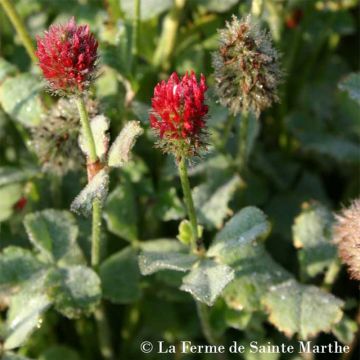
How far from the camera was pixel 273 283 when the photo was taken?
77.0 inches

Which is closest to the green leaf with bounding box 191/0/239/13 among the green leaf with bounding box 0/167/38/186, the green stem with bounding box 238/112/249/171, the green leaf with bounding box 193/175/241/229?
the green stem with bounding box 238/112/249/171

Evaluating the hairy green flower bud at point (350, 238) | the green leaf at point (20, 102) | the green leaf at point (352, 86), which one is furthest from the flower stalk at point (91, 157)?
the green leaf at point (352, 86)

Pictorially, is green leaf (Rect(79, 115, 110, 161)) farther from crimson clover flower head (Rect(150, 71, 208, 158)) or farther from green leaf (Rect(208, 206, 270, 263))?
green leaf (Rect(208, 206, 270, 263))

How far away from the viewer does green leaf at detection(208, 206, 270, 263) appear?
1.76m

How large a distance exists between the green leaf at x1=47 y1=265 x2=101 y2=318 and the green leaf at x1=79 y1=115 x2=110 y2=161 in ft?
1.28

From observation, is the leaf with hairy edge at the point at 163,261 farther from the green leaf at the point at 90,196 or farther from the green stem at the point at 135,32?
the green stem at the point at 135,32

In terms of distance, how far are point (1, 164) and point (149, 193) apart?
68cm

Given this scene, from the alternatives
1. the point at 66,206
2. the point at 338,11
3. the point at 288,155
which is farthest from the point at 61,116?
the point at 338,11

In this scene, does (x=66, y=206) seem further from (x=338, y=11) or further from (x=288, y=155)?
(x=338, y=11)

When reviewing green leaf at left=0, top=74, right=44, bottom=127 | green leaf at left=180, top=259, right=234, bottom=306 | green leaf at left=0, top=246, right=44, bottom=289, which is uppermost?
green leaf at left=0, top=74, right=44, bottom=127

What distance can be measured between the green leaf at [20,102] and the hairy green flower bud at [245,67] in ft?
2.19

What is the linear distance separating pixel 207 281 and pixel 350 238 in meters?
0.44

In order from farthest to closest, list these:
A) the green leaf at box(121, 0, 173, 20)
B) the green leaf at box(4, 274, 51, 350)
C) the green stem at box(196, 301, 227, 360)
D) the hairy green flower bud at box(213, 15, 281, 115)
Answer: the green leaf at box(121, 0, 173, 20) → the green stem at box(196, 301, 227, 360) → the green leaf at box(4, 274, 51, 350) → the hairy green flower bud at box(213, 15, 281, 115)

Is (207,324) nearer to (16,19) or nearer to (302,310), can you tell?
(302,310)
